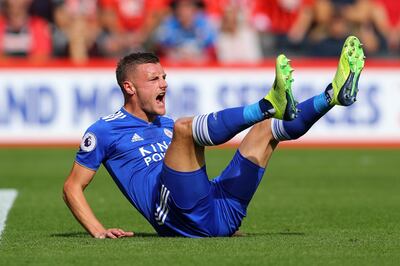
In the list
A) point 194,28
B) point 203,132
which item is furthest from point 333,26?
point 203,132

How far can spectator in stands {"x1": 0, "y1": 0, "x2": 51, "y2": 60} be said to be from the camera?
19594mm

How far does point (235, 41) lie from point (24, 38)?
12.8 feet

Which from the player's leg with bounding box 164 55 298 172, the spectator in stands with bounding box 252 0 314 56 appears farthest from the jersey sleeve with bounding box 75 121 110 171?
the spectator in stands with bounding box 252 0 314 56

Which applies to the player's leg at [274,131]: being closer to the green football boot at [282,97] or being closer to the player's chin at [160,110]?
the green football boot at [282,97]

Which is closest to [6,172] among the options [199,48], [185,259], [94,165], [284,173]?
[284,173]

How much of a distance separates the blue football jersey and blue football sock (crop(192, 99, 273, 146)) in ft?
2.60

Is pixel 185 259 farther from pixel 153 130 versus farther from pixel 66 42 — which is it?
pixel 66 42

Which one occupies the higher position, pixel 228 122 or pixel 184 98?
pixel 228 122

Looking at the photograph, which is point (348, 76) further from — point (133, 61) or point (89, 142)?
point (89, 142)

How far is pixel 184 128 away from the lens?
7355 mm

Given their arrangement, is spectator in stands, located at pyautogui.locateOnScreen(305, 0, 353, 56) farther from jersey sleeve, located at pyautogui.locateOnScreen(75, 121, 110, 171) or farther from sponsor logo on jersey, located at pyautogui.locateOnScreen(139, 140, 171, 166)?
jersey sleeve, located at pyautogui.locateOnScreen(75, 121, 110, 171)

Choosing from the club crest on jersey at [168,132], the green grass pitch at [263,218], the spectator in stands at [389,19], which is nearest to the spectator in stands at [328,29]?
the spectator in stands at [389,19]

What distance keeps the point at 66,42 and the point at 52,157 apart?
4495mm

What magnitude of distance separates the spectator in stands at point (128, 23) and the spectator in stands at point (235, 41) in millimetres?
1400
